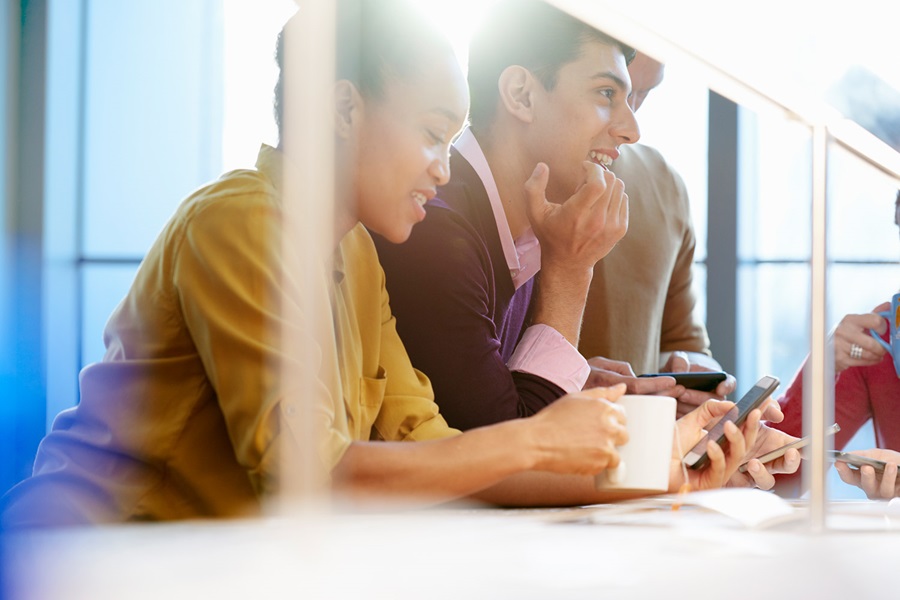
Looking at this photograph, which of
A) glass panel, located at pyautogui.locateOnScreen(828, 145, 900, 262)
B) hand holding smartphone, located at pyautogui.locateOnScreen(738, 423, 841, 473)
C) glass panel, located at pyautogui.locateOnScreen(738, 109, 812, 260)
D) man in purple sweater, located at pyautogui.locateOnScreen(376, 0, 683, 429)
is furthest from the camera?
glass panel, located at pyautogui.locateOnScreen(828, 145, 900, 262)

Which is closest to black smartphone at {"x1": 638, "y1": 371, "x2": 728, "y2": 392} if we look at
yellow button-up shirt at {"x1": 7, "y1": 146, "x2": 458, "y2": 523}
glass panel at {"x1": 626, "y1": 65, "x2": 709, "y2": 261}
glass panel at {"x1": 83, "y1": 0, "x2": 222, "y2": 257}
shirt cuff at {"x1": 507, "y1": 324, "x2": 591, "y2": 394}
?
shirt cuff at {"x1": 507, "y1": 324, "x2": 591, "y2": 394}

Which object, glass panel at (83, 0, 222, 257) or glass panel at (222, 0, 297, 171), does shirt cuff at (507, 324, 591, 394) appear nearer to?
glass panel at (222, 0, 297, 171)

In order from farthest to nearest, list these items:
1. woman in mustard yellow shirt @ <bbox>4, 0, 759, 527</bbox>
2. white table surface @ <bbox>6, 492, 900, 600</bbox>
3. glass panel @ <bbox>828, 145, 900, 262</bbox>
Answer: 1. glass panel @ <bbox>828, 145, 900, 262</bbox>
2. woman in mustard yellow shirt @ <bbox>4, 0, 759, 527</bbox>
3. white table surface @ <bbox>6, 492, 900, 600</bbox>

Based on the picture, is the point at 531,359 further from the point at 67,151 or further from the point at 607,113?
the point at 67,151

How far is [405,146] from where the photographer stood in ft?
3.40

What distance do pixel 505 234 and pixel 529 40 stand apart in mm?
237

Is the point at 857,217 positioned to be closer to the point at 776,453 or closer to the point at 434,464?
the point at 776,453

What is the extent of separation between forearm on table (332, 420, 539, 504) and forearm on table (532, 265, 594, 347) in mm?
298

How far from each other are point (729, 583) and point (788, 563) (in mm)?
61

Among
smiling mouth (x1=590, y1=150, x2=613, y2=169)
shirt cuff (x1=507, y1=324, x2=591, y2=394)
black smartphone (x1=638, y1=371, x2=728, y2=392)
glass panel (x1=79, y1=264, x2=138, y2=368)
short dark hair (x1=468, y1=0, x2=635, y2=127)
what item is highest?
short dark hair (x1=468, y1=0, x2=635, y2=127)

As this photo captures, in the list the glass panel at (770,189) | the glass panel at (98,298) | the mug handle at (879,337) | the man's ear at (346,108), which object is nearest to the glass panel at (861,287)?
the mug handle at (879,337)

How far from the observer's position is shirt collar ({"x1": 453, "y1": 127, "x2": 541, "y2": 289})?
1142 mm

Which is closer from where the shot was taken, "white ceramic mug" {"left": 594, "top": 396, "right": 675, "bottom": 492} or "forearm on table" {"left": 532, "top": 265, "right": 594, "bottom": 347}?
"white ceramic mug" {"left": 594, "top": 396, "right": 675, "bottom": 492}

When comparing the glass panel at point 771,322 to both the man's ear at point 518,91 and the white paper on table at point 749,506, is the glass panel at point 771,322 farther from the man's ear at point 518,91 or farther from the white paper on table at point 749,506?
the man's ear at point 518,91
